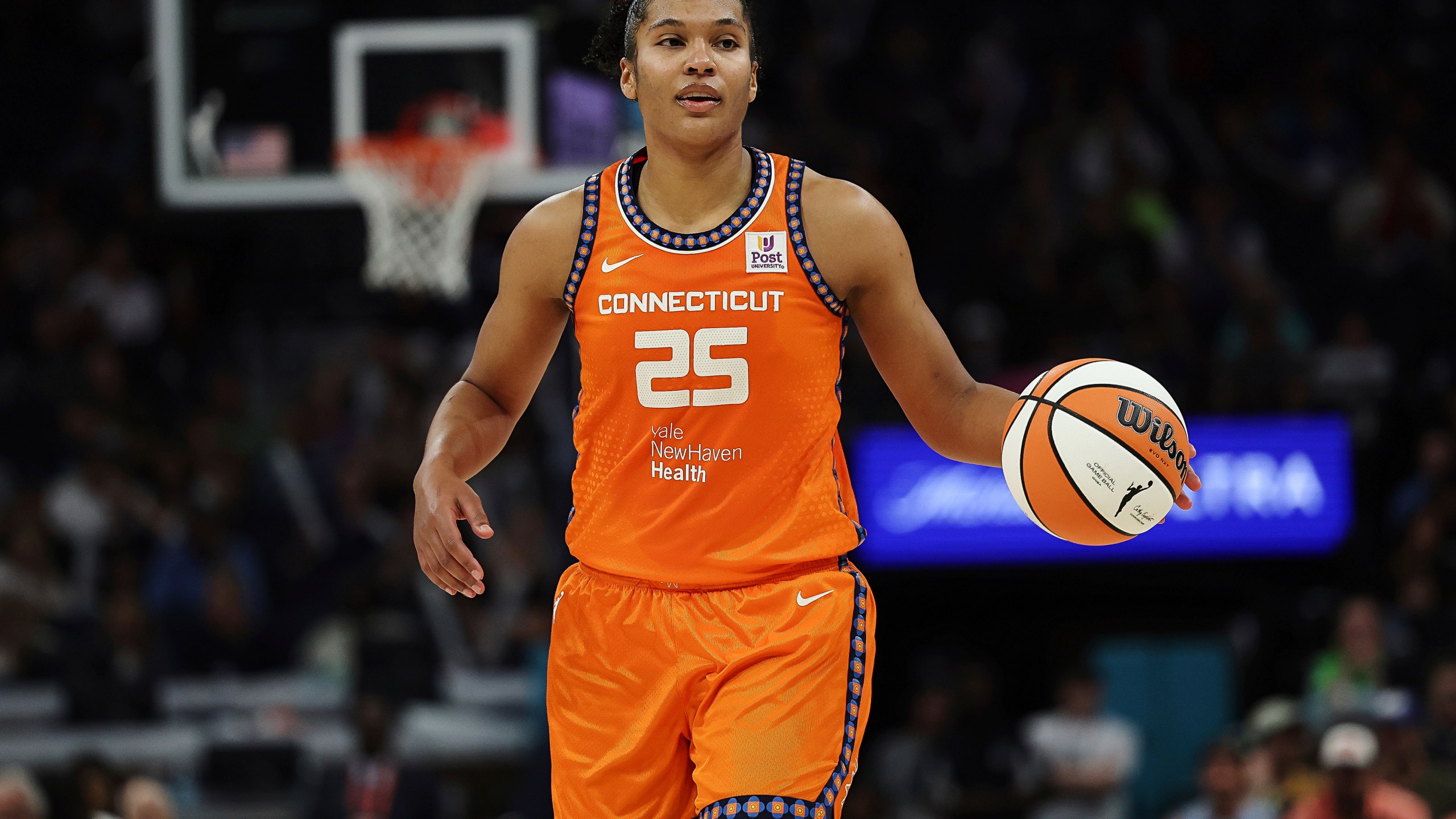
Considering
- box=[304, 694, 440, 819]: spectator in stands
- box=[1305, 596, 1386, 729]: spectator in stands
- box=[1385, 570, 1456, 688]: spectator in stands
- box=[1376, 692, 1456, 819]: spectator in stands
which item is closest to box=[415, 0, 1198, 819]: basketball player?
box=[1376, 692, 1456, 819]: spectator in stands

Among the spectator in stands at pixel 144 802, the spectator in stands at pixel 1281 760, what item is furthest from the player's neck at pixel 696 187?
the spectator in stands at pixel 1281 760

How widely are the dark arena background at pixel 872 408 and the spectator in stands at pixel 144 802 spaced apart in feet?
0.06

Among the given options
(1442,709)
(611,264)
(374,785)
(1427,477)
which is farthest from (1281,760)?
(611,264)

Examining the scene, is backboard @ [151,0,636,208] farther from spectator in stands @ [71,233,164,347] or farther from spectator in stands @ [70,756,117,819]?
spectator in stands @ [71,233,164,347]

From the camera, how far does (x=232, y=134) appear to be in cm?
807

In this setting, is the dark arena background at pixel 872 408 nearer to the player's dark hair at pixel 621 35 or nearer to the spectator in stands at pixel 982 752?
the spectator in stands at pixel 982 752

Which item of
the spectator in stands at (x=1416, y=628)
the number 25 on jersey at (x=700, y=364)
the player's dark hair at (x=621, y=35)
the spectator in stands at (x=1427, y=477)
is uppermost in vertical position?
the player's dark hair at (x=621, y=35)

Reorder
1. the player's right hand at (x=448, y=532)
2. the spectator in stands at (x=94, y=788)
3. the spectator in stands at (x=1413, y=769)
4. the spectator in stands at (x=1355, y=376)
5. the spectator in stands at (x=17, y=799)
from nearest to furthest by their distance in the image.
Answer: the player's right hand at (x=448, y=532) < the spectator in stands at (x=17, y=799) < the spectator in stands at (x=1413, y=769) < the spectator in stands at (x=94, y=788) < the spectator in stands at (x=1355, y=376)

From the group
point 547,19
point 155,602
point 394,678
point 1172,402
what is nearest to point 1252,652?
point 394,678

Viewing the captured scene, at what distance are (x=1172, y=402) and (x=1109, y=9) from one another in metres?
11.3

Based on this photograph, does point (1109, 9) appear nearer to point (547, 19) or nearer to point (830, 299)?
point (547, 19)

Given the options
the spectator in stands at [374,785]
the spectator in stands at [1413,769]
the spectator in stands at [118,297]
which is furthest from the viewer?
the spectator in stands at [118,297]

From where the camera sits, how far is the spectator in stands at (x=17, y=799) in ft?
24.2

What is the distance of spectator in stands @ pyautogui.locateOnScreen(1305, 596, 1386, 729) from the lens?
9.09m
